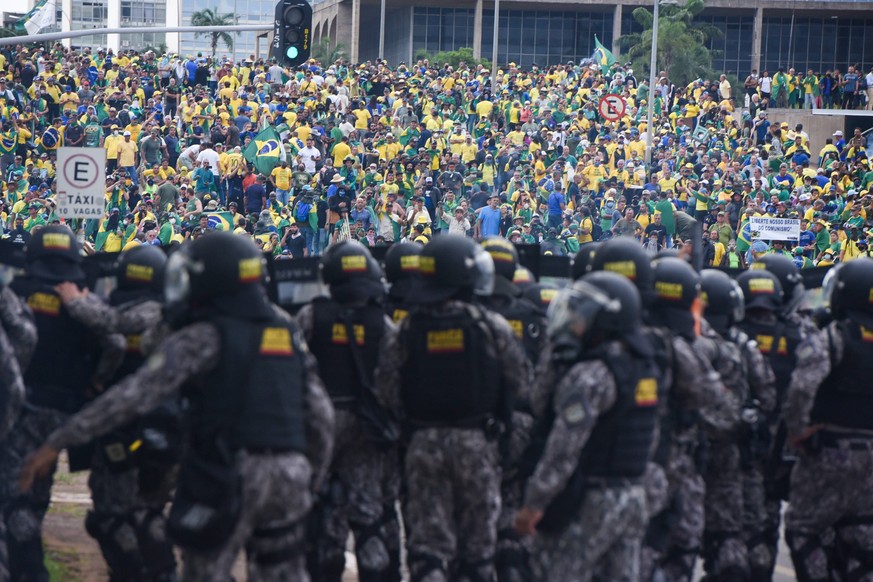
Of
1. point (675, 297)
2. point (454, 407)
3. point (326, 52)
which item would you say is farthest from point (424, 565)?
point (326, 52)

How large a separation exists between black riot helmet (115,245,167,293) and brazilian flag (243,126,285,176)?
690 inches

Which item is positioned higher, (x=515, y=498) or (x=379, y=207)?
(x=379, y=207)

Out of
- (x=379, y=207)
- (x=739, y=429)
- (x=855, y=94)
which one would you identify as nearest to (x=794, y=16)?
(x=855, y=94)

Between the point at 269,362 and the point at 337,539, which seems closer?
Answer: the point at 269,362

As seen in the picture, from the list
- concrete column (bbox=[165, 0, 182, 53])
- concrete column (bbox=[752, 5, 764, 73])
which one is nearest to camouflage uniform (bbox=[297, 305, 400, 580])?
concrete column (bbox=[752, 5, 764, 73])

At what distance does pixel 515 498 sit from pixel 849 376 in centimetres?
195

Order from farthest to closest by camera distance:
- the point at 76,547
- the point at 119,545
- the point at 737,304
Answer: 1. the point at 76,547
2. the point at 737,304
3. the point at 119,545

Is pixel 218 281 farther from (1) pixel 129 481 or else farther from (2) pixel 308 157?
(2) pixel 308 157

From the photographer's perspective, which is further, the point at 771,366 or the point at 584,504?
the point at 771,366

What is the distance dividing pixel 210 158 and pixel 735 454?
1857cm

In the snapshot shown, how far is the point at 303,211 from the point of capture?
2355cm

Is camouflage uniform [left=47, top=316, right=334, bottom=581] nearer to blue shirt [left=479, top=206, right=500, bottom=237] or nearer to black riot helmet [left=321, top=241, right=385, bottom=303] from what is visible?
black riot helmet [left=321, top=241, right=385, bottom=303]

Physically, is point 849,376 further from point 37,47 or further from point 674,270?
point 37,47

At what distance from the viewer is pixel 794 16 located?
6050cm
